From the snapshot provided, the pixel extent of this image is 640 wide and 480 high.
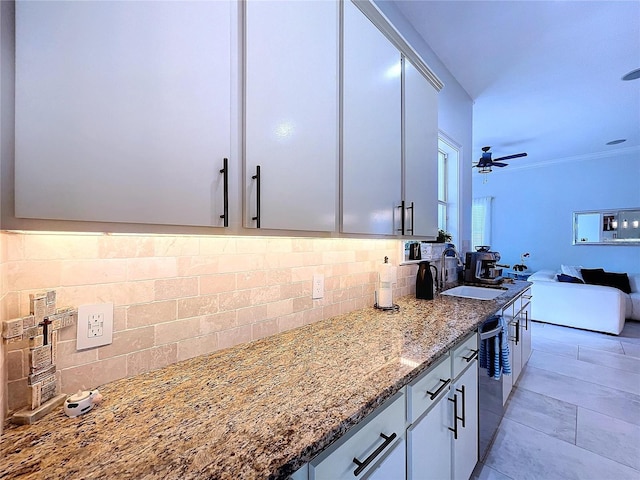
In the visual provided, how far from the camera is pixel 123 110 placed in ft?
2.08

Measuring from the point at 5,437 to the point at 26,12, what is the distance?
34.7 inches

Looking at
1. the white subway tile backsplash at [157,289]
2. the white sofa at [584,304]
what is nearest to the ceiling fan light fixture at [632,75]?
the white sofa at [584,304]

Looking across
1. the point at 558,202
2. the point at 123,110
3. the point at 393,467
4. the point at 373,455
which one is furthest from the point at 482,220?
the point at 123,110

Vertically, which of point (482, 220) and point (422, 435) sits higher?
point (482, 220)

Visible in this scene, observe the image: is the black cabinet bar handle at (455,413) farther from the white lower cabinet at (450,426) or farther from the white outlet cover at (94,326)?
the white outlet cover at (94,326)

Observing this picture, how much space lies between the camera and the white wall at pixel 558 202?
513 cm

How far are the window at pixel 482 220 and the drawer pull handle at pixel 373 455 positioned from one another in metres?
6.80

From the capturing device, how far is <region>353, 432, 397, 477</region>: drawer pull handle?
74 cm

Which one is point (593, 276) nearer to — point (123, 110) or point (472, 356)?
point (472, 356)

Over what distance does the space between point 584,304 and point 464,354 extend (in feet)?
13.5

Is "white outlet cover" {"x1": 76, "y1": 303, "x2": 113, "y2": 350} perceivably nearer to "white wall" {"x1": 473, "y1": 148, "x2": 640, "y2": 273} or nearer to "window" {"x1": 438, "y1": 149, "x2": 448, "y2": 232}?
"window" {"x1": 438, "y1": 149, "x2": 448, "y2": 232}

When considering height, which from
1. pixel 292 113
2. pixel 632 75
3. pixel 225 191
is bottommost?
pixel 225 191

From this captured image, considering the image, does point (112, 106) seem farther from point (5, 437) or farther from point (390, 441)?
point (390, 441)

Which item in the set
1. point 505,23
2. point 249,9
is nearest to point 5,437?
point 249,9
